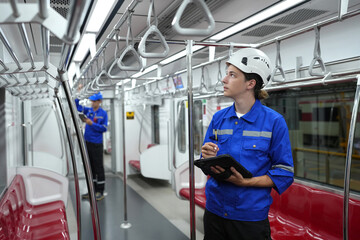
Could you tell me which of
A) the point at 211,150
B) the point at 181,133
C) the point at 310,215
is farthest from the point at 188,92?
the point at 181,133

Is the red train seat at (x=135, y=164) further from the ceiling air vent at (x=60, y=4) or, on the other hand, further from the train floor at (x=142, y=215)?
the ceiling air vent at (x=60, y=4)

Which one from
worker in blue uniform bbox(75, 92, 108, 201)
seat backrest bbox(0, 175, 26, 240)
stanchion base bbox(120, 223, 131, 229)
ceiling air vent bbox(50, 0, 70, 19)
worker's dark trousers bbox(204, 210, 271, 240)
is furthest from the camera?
worker in blue uniform bbox(75, 92, 108, 201)

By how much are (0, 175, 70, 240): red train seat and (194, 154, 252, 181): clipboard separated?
1.65 metres

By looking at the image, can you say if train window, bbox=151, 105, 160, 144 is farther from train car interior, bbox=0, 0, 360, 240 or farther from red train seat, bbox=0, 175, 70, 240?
red train seat, bbox=0, 175, 70, 240

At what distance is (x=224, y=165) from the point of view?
1.61 m

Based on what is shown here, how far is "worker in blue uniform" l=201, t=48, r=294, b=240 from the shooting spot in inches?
65.9

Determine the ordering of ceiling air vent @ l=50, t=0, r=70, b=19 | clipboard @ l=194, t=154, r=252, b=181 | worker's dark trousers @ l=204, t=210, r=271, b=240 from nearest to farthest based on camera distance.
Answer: clipboard @ l=194, t=154, r=252, b=181, worker's dark trousers @ l=204, t=210, r=271, b=240, ceiling air vent @ l=50, t=0, r=70, b=19

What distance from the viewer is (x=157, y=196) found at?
616cm

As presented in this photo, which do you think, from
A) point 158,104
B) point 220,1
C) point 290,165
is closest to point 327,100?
point 220,1

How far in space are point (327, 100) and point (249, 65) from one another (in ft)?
7.93

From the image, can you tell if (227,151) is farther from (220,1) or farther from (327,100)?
(327,100)

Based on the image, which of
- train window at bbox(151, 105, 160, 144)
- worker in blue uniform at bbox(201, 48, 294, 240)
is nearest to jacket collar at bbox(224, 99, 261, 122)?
worker in blue uniform at bbox(201, 48, 294, 240)

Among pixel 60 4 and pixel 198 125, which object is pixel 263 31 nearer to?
pixel 60 4

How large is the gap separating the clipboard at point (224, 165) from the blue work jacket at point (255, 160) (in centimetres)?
10
